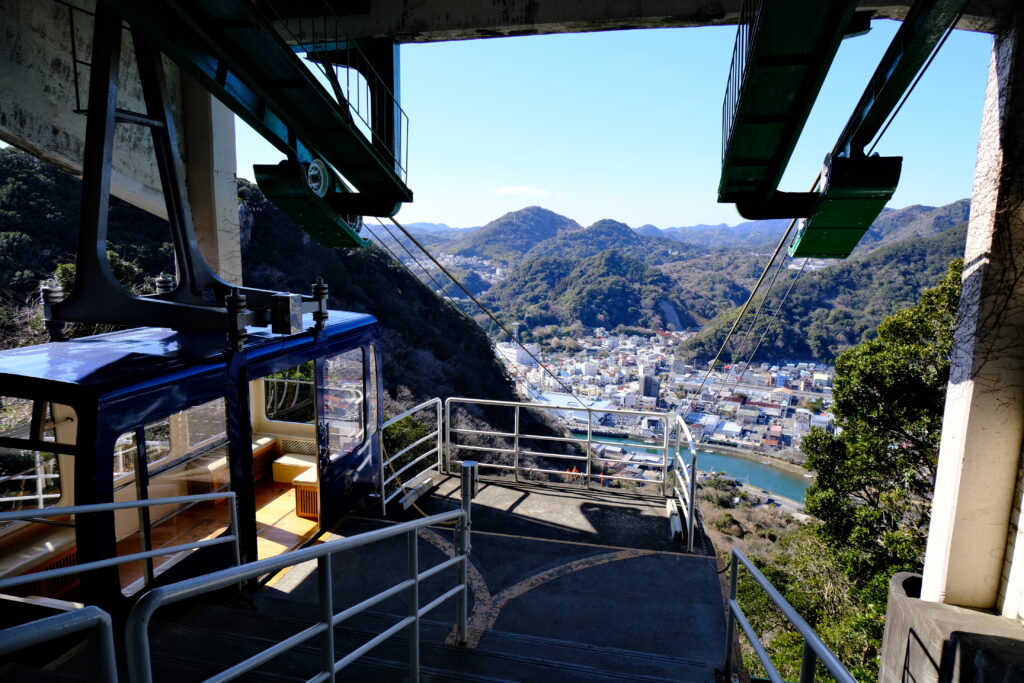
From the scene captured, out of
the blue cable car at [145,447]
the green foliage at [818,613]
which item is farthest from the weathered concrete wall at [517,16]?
the green foliage at [818,613]

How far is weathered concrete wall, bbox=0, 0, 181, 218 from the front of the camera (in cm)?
527

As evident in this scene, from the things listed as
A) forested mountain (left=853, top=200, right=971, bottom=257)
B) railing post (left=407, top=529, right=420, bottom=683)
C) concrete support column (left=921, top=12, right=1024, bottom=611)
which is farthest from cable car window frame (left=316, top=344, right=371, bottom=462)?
forested mountain (left=853, top=200, right=971, bottom=257)

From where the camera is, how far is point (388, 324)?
32.2 metres

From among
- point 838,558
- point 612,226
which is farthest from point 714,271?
point 838,558

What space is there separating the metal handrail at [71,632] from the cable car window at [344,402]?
4.51 metres

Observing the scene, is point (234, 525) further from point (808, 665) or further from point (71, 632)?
point (808, 665)

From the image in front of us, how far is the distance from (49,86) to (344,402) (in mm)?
4589

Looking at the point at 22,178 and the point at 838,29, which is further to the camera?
the point at 22,178

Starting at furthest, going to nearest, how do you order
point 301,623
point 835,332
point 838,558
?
point 835,332, point 838,558, point 301,623

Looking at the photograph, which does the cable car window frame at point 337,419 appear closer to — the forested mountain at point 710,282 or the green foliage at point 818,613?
the green foliage at point 818,613

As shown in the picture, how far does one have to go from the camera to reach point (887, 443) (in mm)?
10469

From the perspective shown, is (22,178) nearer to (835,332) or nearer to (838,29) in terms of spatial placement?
(838,29)

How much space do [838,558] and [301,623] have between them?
11154 mm

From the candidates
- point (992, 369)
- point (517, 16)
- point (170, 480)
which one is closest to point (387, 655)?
point (170, 480)
